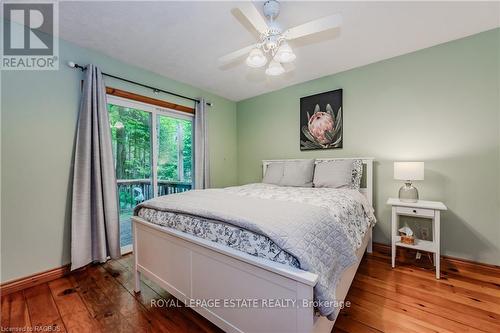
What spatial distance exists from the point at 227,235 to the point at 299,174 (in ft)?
5.95

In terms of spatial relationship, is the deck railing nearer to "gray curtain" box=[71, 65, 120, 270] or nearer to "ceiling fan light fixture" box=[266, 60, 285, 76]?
Answer: "gray curtain" box=[71, 65, 120, 270]

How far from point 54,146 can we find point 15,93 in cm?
52

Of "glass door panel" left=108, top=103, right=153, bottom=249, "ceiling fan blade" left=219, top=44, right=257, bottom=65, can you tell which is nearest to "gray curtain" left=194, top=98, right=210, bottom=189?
"glass door panel" left=108, top=103, right=153, bottom=249

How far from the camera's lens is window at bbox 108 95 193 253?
2688mm

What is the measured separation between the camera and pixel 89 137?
2.18 meters

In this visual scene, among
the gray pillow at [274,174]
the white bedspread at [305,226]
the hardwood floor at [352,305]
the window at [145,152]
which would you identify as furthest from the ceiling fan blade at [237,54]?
the hardwood floor at [352,305]

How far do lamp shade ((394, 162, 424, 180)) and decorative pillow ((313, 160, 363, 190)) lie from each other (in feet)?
1.37

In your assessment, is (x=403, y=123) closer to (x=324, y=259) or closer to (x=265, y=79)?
(x=265, y=79)

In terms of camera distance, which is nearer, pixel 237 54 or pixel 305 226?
pixel 305 226

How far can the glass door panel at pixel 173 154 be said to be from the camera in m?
3.10

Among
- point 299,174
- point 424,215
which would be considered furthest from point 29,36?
point 424,215

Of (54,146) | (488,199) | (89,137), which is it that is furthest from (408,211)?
(54,146)

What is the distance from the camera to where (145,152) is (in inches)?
115

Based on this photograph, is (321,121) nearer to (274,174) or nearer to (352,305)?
(274,174)
